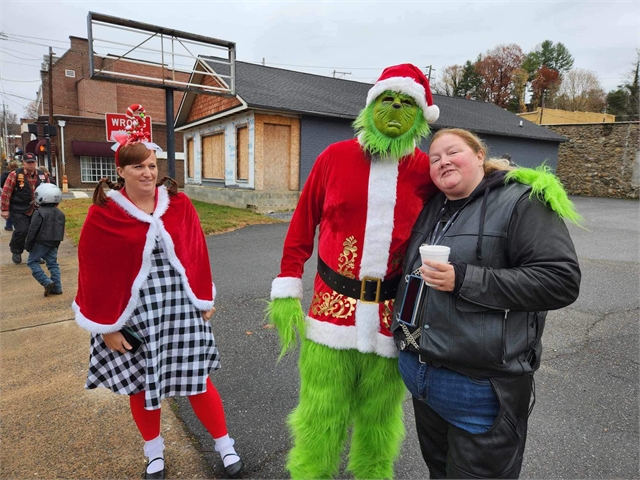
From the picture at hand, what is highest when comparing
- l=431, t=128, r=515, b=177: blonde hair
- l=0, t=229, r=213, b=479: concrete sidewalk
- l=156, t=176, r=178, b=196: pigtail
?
l=431, t=128, r=515, b=177: blonde hair

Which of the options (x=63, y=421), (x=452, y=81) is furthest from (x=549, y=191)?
(x=452, y=81)

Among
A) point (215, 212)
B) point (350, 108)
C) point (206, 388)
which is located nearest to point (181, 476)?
point (206, 388)

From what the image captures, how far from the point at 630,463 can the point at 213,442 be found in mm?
2431

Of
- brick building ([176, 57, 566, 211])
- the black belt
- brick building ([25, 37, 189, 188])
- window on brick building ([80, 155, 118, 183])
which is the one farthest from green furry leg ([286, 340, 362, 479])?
window on brick building ([80, 155, 118, 183])

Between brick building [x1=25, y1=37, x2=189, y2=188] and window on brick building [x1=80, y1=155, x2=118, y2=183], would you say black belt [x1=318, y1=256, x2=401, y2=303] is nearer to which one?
brick building [x1=25, y1=37, x2=189, y2=188]

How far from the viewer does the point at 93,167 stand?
26.0 m

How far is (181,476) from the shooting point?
218cm

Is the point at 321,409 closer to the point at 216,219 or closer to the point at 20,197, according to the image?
the point at 20,197

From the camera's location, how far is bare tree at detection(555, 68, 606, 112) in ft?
135

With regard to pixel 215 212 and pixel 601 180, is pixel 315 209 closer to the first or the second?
pixel 215 212

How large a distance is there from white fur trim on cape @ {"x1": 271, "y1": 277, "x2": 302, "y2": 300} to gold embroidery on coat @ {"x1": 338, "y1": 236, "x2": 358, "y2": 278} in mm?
249

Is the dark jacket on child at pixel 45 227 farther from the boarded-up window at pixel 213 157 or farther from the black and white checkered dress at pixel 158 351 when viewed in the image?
the boarded-up window at pixel 213 157

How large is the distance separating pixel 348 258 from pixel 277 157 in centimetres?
1205

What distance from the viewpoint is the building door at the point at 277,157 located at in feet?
43.5
